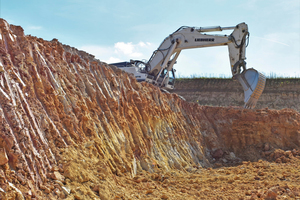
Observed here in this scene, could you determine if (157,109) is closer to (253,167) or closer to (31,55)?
(253,167)

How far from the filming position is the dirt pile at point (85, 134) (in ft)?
19.6

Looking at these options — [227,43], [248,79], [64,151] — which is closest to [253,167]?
[248,79]

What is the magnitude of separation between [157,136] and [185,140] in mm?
2552

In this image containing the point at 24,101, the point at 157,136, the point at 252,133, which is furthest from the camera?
the point at 252,133

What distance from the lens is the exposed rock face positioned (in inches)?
1284

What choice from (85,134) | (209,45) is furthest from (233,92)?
(85,134)

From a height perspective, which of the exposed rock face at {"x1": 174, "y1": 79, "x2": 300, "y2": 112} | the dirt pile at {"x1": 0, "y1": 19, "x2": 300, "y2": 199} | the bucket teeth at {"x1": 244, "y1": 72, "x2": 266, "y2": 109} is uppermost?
the exposed rock face at {"x1": 174, "y1": 79, "x2": 300, "y2": 112}

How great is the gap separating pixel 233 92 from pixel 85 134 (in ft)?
98.2

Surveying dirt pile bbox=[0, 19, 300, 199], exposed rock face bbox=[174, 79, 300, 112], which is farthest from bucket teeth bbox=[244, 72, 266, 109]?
exposed rock face bbox=[174, 79, 300, 112]

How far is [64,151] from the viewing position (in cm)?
706

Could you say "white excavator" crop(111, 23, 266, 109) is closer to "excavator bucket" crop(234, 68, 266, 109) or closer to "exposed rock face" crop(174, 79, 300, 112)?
"excavator bucket" crop(234, 68, 266, 109)

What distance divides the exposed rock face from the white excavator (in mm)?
17257

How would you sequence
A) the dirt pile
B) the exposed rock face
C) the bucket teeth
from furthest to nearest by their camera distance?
the exposed rock face
the bucket teeth
the dirt pile

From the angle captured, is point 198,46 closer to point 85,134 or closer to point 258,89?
point 258,89
